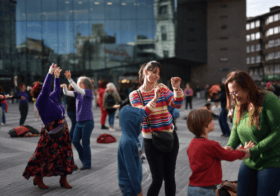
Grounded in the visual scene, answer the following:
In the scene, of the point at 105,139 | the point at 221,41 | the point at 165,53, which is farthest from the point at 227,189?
the point at 221,41

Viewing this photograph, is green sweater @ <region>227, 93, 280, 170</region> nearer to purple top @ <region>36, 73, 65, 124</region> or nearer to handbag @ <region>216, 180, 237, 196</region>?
handbag @ <region>216, 180, 237, 196</region>

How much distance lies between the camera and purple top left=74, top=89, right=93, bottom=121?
5445mm

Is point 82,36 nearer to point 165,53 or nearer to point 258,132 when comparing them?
point 165,53

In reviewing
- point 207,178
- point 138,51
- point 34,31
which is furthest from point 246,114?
point 34,31

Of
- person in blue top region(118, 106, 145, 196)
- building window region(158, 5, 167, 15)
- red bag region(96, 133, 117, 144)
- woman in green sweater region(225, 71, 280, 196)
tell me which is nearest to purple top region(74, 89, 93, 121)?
person in blue top region(118, 106, 145, 196)

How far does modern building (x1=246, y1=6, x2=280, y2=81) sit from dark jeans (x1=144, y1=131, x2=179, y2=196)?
80244 millimetres

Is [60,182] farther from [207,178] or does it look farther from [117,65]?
[117,65]

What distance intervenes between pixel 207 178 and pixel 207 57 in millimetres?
46108

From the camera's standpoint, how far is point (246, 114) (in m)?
2.47

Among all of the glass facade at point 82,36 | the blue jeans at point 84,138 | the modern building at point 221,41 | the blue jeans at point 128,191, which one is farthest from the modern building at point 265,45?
the blue jeans at point 128,191

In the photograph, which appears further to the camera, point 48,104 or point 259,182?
point 48,104

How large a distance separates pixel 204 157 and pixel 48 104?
9.45 ft

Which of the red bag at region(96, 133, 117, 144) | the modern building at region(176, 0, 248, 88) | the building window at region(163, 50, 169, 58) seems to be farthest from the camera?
the modern building at region(176, 0, 248, 88)

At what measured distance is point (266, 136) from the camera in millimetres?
2350
